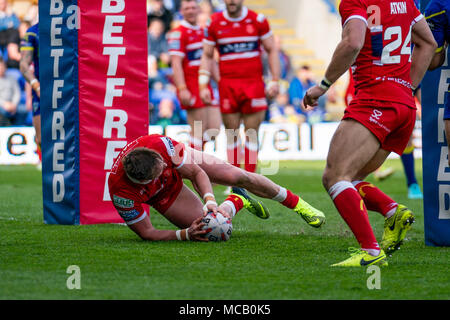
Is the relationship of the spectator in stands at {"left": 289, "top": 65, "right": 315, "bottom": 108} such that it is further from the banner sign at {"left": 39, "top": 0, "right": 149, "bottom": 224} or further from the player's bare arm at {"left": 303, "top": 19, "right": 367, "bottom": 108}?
the player's bare arm at {"left": 303, "top": 19, "right": 367, "bottom": 108}

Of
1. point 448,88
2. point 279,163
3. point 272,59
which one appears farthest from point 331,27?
point 448,88

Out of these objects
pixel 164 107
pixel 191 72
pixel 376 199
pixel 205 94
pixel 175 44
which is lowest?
pixel 164 107

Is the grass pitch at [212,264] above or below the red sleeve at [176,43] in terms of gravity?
below

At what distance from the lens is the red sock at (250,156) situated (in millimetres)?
9805

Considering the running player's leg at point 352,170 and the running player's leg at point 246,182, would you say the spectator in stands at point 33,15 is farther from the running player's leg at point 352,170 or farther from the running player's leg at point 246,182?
the running player's leg at point 352,170

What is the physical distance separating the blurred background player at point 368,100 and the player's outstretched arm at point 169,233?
51.5 inches

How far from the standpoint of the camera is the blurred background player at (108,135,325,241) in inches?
233

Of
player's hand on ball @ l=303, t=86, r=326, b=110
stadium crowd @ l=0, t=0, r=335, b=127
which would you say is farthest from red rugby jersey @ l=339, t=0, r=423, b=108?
stadium crowd @ l=0, t=0, r=335, b=127

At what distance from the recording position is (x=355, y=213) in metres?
5.29

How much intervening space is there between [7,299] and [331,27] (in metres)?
21.4

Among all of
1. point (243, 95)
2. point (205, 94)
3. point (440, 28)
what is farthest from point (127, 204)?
point (205, 94)

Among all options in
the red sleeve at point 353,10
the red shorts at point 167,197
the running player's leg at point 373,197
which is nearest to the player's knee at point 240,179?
the red shorts at point 167,197

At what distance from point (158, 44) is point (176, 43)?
8.32m

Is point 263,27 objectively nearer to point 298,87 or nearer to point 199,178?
point 199,178
